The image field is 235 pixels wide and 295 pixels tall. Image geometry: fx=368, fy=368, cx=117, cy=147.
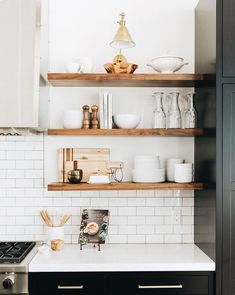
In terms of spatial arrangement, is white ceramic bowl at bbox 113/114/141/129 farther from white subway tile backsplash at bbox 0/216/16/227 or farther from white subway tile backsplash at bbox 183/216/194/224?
white subway tile backsplash at bbox 0/216/16/227

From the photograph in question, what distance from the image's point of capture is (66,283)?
2.25 metres

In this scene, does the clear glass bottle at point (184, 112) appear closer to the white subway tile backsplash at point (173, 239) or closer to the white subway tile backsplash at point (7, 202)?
the white subway tile backsplash at point (173, 239)

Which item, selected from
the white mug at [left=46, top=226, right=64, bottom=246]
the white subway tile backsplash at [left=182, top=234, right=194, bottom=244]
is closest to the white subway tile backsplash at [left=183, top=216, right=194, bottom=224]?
the white subway tile backsplash at [left=182, top=234, right=194, bottom=244]

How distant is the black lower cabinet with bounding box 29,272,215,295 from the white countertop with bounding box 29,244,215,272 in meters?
0.04

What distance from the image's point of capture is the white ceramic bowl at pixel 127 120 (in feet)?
8.49

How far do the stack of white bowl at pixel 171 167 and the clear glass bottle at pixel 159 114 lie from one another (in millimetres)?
265

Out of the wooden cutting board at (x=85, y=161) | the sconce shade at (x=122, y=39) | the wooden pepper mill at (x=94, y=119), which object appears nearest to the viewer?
the sconce shade at (x=122, y=39)

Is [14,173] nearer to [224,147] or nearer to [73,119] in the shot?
[73,119]

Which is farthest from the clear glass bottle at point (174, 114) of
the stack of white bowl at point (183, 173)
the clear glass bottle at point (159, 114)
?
the stack of white bowl at point (183, 173)

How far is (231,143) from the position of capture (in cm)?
227

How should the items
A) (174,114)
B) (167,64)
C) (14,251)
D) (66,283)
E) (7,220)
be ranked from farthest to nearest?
1. (7,220)
2. (174,114)
3. (167,64)
4. (14,251)
5. (66,283)

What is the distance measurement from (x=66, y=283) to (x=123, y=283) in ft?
1.15

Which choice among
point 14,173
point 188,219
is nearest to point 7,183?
point 14,173

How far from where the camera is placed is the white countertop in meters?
2.24
